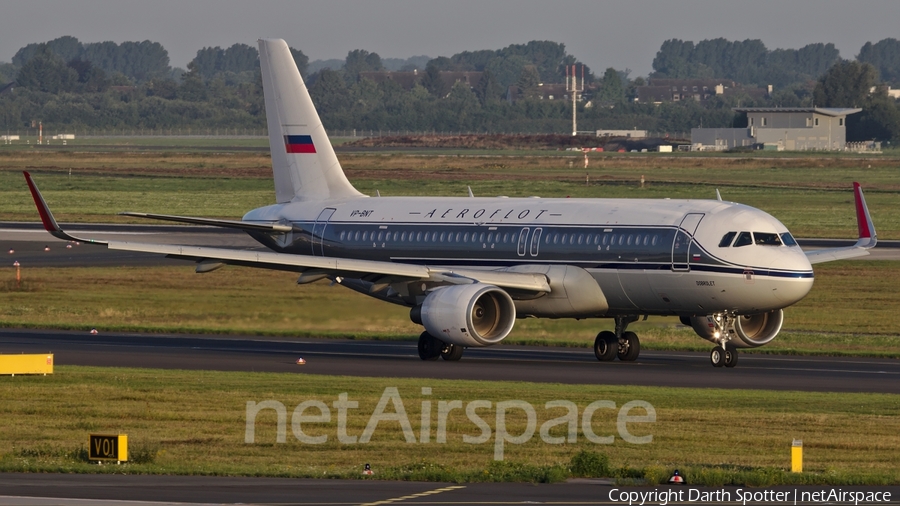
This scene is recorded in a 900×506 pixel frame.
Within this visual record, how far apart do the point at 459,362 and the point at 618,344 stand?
14.9 ft

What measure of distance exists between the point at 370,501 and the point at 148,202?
3825 inches

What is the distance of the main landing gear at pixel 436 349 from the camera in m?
43.3

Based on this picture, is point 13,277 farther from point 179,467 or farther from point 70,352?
point 179,467

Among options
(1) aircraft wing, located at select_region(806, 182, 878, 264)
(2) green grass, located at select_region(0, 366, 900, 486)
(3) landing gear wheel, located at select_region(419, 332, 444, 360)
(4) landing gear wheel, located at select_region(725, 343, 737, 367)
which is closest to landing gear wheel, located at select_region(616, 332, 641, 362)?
(4) landing gear wheel, located at select_region(725, 343, 737, 367)

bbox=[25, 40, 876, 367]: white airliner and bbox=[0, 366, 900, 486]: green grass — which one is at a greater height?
bbox=[25, 40, 876, 367]: white airliner

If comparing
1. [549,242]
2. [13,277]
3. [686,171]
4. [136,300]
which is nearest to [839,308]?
[549,242]

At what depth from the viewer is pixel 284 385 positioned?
36.1 m

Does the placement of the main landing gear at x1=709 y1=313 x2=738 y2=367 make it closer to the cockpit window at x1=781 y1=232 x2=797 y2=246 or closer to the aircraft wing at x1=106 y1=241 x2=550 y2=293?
the cockpit window at x1=781 y1=232 x2=797 y2=246

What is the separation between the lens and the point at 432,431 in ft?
95.8

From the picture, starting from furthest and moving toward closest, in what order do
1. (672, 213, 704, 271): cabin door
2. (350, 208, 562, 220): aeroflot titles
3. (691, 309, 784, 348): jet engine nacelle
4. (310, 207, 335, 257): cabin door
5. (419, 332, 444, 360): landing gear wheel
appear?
(310, 207, 335, 257): cabin door → (350, 208, 562, 220): aeroflot titles → (419, 332, 444, 360): landing gear wheel → (691, 309, 784, 348): jet engine nacelle → (672, 213, 704, 271): cabin door

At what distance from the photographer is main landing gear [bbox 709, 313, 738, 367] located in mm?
41750

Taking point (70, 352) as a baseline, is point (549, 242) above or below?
above

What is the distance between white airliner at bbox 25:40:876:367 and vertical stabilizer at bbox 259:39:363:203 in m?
3.39

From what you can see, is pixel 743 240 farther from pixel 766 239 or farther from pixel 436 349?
pixel 436 349
